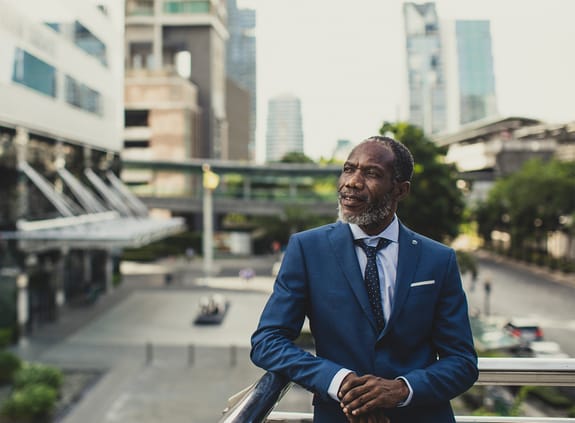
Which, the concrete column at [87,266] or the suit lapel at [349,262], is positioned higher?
the suit lapel at [349,262]

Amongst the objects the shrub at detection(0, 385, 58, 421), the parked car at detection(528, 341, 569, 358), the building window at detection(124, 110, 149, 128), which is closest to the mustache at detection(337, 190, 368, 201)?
the shrub at detection(0, 385, 58, 421)

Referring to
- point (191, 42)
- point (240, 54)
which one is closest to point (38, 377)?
point (191, 42)

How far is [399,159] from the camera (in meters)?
1.96

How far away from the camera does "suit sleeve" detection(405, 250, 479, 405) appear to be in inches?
69.4

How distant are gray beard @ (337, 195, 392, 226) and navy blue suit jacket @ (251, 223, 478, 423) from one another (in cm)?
6

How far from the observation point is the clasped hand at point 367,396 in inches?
66.0

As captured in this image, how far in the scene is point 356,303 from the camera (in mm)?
1853

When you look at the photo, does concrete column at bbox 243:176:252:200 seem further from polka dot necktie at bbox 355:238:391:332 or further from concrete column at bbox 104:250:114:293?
polka dot necktie at bbox 355:238:391:332

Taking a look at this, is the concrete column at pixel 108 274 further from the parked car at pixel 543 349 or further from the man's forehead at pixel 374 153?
the man's forehead at pixel 374 153

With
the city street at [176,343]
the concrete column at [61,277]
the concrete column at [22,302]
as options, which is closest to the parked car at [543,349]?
the city street at [176,343]

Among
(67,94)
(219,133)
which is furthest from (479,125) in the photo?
(67,94)

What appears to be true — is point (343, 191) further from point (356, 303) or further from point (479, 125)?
point (479, 125)

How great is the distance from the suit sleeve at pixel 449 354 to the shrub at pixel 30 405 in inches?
468

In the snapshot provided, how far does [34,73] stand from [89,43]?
6.83 metres
